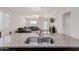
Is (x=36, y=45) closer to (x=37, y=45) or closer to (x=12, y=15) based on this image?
(x=37, y=45)

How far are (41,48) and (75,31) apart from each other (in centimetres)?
62

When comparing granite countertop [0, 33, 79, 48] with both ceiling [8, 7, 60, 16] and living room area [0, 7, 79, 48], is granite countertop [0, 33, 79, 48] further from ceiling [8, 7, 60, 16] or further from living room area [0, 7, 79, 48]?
ceiling [8, 7, 60, 16]

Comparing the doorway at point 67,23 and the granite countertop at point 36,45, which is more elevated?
the doorway at point 67,23

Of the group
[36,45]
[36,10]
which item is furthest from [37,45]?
[36,10]

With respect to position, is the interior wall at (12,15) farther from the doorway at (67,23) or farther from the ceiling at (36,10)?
the doorway at (67,23)

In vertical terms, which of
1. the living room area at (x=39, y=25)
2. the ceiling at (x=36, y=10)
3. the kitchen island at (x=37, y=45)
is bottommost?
the kitchen island at (x=37, y=45)

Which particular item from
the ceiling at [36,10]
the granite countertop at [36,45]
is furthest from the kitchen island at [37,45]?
the ceiling at [36,10]

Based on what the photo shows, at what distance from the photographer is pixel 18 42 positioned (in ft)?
5.83

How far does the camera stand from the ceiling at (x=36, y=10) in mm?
1826

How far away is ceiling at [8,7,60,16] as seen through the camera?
5.99 ft

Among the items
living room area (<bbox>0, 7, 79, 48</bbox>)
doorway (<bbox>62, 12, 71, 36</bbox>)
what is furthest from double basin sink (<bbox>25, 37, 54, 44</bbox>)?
doorway (<bbox>62, 12, 71, 36</bbox>)

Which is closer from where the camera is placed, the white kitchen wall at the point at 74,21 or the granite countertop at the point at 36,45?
the granite countertop at the point at 36,45
